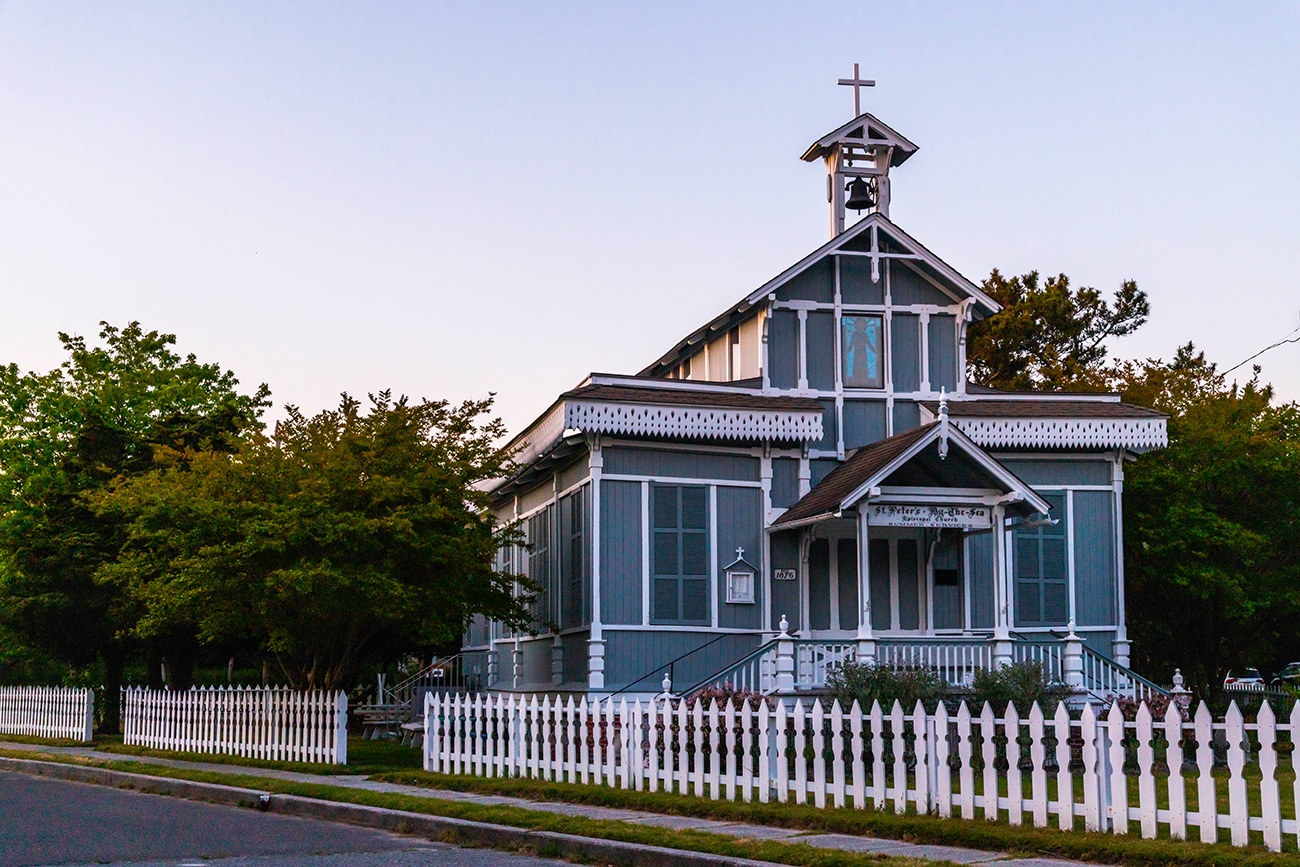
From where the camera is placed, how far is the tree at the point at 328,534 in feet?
68.8

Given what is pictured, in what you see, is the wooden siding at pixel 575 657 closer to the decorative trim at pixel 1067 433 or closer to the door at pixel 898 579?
the door at pixel 898 579

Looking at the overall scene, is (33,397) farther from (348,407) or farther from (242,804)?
(242,804)

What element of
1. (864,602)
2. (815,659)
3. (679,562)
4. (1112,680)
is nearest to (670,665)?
(679,562)

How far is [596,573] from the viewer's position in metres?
23.6

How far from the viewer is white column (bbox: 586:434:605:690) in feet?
76.4

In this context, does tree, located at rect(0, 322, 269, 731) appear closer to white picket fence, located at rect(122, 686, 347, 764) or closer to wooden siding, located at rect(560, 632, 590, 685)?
white picket fence, located at rect(122, 686, 347, 764)

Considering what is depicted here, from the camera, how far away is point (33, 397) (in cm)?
4381

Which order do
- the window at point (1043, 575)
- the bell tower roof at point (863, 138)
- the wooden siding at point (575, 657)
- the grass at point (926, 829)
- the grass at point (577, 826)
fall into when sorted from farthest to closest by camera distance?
the bell tower roof at point (863, 138) → the window at point (1043, 575) → the wooden siding at point (575, 657) → the grass at point (577, 826) → the grass at point (926, 829)

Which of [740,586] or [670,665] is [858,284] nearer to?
[740,586]

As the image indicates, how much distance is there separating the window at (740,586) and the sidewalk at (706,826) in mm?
7712

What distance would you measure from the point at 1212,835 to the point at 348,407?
1539 centimetres

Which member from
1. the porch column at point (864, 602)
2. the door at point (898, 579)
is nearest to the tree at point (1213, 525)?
the door at point (898, 579)

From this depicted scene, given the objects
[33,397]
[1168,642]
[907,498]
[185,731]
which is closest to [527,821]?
[907,498]

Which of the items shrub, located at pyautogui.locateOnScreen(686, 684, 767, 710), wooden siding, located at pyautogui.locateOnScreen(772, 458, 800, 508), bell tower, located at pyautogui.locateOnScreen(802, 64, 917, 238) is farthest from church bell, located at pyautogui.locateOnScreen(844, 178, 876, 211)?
shrub, located at pyautogui.locateOnScreen(686, 684, 767, 710)
